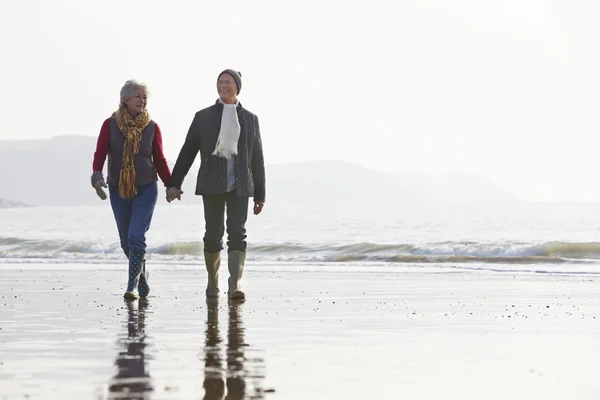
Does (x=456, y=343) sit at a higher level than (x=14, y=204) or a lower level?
lower

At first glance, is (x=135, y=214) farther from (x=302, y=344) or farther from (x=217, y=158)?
(x=302, y=344)

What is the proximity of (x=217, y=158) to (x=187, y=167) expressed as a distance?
0.34 meters

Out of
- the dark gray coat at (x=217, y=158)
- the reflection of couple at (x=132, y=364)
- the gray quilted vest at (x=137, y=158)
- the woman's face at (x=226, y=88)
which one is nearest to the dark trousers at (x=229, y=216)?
the dark gray coat at (x=217, y=158)

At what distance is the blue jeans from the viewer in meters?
9.17

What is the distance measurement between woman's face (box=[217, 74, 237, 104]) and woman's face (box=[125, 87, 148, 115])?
2.13 ft

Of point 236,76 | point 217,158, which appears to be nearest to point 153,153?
point 217,158

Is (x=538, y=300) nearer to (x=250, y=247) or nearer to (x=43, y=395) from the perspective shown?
(x=43, y=395)

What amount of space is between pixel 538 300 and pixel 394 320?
2.55 m

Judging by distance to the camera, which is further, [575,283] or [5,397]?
[575,283]

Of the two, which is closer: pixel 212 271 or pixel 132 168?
pixel 132 168

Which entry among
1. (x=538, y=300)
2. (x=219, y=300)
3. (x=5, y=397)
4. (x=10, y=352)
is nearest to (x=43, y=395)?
(x=5, y=397)

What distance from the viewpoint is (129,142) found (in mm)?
9234

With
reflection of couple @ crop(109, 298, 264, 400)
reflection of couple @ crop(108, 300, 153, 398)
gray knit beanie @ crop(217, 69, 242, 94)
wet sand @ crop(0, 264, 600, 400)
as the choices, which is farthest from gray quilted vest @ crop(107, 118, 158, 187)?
reflection of couple @ crop(109, 298, 264, 400)

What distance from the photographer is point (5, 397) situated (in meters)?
4.04
